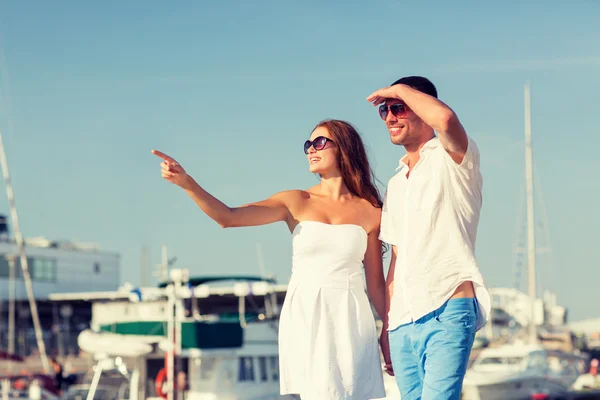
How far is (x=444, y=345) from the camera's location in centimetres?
409

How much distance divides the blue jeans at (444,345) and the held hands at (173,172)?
1.22 metres

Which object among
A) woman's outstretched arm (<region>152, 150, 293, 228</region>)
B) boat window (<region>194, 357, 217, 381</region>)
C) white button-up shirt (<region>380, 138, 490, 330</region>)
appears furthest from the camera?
boat window (<region>194, 357, 217, 381</region>)

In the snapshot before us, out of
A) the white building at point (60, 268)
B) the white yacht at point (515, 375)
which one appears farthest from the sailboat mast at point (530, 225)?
the white building at point (60, 268)

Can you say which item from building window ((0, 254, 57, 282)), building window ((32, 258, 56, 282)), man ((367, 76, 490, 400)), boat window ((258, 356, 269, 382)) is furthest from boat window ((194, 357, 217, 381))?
building window ((32, 258, 56, 282))

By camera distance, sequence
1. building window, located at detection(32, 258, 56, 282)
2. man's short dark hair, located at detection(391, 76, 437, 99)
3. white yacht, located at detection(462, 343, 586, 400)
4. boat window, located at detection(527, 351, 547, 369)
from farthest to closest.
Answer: building window, located at detection(32, 258, 56, 282) → boat window, located at detection(527, 351, 547, 369) → white yacht, located at detection(462, 343, 586, 400) → man's short dark hair, located at detection(391, 76, 437, 99)

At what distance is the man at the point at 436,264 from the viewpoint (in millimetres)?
4074

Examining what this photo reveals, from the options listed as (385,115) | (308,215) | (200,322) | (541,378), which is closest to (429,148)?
(385,115)

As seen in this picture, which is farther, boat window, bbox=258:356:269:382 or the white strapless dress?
boat window, bbox=258:356:269:382

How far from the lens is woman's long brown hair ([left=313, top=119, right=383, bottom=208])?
207 inches

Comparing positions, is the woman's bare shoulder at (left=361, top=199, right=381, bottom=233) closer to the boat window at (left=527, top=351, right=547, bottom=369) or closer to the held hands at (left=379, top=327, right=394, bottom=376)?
the held hands at (left=379, top=327, right=394, bottom=376)

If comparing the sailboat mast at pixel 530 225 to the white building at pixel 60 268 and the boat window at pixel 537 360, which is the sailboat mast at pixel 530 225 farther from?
the white building at pixel 60 268

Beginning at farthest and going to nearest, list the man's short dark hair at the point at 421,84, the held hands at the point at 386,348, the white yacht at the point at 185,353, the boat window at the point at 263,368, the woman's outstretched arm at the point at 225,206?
1. the boat window at the point at 263,368
2. the white yacht at the point at 185,353
3. the held hands at the point at 386,348
4. the woman's outstretched arm at the point at 225,206
5. the man's short dark hair at the point at 421,84

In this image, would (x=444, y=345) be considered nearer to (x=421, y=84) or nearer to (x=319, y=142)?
(x=421, y=84)

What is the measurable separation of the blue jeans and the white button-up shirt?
5cm
